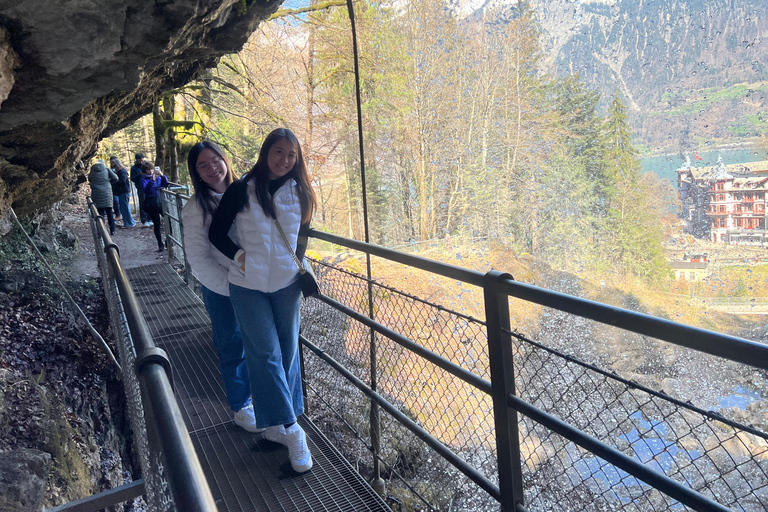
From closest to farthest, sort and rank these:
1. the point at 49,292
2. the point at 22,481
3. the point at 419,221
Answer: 1. the point at 22,481
2. the point at 49,292
3. the point at 419,221

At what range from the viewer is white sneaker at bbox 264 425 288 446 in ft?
8.16

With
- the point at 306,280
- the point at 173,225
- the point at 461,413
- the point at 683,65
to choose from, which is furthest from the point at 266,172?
the point at 683,65

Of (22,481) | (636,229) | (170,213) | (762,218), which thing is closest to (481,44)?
(636,229)

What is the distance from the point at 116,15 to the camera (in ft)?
8.64

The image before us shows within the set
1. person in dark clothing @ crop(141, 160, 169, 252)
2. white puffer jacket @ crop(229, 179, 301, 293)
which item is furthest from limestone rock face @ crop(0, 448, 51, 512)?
person in dark clothing @ crop(141, 160, 169, 252)

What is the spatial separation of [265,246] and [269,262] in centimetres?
7

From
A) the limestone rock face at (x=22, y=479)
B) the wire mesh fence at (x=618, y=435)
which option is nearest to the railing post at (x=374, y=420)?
the wire mesh fence at (x=618, y=435)

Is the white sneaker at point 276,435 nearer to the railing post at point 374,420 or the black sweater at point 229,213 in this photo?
the railing post at point 374,420

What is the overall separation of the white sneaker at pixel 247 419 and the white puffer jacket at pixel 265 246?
0.85m

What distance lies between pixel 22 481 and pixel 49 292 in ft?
10.2

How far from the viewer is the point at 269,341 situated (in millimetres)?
2277

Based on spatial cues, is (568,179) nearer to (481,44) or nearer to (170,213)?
(481,44)

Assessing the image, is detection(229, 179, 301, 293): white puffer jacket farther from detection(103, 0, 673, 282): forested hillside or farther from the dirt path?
detection(103, 0, 673, 282): forested hillside

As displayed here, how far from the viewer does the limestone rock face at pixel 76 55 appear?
2451 mm
